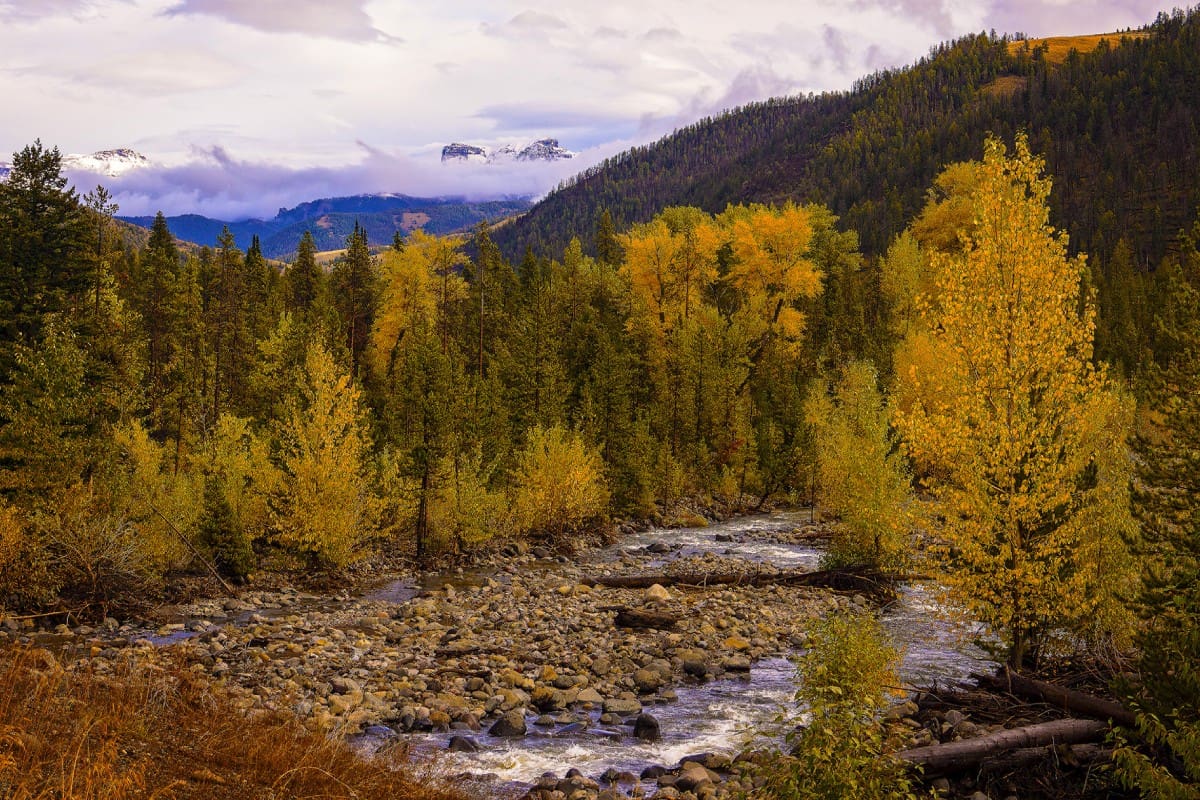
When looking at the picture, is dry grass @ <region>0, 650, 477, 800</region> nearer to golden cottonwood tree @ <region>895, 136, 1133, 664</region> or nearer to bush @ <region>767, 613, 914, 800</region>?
bush @ <region>767, 613, 914, 800</region>

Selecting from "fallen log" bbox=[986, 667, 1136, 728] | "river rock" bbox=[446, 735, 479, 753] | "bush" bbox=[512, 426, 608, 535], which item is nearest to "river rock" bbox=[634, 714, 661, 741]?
"river rock" bbox=[446, 735, 479, 753]

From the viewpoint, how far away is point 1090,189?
155m

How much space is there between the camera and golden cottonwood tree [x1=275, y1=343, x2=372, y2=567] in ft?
107

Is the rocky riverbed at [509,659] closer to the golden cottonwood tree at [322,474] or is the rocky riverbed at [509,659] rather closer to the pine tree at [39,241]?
the golden cottonwood tree at [322,474]

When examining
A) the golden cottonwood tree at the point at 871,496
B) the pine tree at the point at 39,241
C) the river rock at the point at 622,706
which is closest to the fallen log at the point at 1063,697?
the river rock at the point at 622,706

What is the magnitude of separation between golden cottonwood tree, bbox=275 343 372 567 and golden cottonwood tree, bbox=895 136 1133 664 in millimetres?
24229

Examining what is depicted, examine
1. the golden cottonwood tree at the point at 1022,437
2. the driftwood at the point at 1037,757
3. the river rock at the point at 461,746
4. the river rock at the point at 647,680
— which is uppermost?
the golden cottonwood tree at the point at 1022,437

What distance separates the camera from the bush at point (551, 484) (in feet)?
136

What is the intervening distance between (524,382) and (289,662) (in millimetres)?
27784

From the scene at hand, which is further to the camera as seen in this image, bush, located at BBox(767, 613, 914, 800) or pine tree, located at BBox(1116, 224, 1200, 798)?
pine tree, located at BBox(1116, 224, 1200, 798)

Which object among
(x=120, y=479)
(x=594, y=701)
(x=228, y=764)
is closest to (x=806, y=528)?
(x=594, y=701)

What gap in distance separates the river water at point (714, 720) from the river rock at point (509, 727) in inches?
9.0

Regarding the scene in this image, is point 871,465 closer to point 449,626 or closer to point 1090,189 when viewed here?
point 449,626

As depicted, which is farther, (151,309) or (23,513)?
(151,309)
